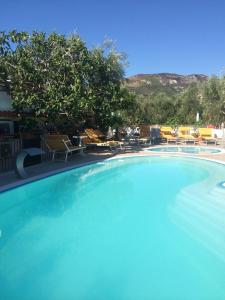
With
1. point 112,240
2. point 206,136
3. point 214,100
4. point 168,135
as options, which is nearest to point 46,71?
point 112,240

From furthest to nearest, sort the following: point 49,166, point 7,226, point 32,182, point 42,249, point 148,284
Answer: point 49,166 → point 32,182 → point 7,226 → point 42,249 → point 148,284

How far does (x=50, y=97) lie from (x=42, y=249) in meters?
8.43

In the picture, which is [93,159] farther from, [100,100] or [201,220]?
[201,220]

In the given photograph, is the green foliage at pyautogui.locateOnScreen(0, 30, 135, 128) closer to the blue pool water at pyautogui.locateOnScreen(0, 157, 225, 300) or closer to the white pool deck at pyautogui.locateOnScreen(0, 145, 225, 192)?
the white pool deck at pyautogui.locateOnScreen(0, 145, 225, 192)

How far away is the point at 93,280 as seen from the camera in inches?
196

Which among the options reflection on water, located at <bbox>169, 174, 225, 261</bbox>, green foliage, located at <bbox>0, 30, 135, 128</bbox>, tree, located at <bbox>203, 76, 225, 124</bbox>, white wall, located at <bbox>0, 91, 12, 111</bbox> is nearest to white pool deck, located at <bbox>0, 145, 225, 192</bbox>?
green foliage, located at <bbox>0, 30, 135, 128</bbox>

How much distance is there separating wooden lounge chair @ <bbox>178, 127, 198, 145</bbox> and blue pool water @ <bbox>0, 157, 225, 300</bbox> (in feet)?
39.9

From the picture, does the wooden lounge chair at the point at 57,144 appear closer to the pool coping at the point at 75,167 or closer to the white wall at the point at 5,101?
the pool coping at the point at 75,167

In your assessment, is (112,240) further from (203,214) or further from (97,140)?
(97,140)

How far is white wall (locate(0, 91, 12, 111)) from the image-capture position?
1405 centimetres

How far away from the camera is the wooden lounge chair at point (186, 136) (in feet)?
77.9

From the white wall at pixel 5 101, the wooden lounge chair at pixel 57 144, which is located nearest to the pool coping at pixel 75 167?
the wooden lounge chair at pixel 57 144

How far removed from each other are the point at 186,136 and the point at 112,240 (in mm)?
18641

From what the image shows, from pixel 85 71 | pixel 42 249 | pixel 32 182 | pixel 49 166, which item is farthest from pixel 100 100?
pixel 42 249
